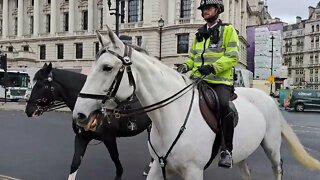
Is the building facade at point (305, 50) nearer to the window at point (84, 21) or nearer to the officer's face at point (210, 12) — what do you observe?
the window at point (84, 21)

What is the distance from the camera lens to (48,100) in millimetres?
6039

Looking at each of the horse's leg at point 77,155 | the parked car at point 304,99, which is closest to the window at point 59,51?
the parked car at point 304,99

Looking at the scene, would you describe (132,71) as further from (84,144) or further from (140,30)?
(140,30)

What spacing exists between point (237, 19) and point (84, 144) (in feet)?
186

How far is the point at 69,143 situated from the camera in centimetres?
1098

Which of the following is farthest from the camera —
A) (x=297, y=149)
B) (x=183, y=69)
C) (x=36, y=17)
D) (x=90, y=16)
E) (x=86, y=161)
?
(x=36, y=17)

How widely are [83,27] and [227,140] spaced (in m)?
57.2

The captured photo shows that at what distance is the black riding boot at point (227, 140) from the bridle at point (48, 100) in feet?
11.1

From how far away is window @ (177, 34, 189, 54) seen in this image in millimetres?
46969

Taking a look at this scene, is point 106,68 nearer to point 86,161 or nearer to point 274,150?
point 274,150

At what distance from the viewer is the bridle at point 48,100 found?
5.94m

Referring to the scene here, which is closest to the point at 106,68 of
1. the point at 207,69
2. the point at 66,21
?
the point at 207,69

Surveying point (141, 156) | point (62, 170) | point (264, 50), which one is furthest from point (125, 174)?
point (264, 50)

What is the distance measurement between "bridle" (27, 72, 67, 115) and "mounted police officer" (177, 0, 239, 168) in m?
2.91
